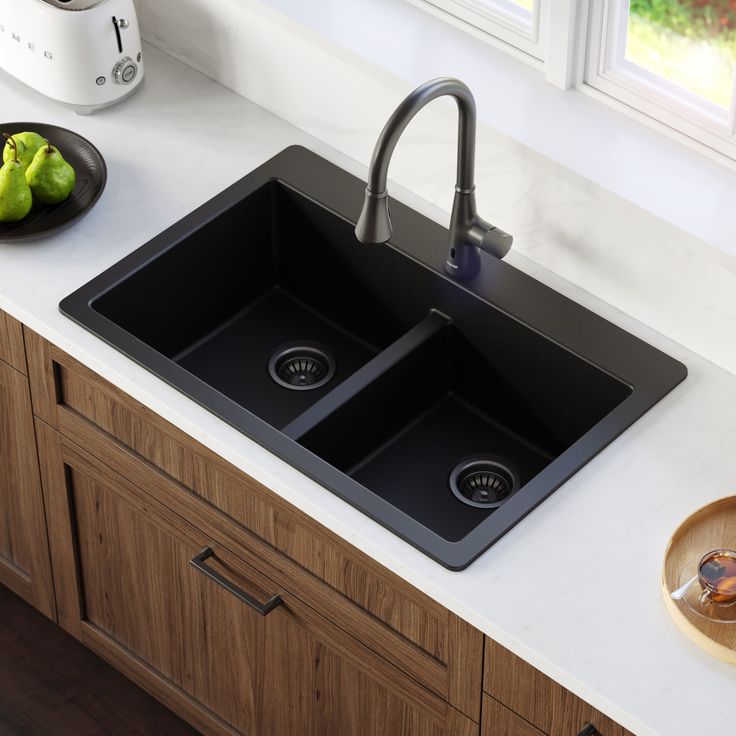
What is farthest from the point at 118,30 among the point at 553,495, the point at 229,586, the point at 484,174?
the point at 553,495

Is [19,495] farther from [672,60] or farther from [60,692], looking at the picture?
[672,60]

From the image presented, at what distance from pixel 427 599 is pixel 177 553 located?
0.54m

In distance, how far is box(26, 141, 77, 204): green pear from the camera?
228cm

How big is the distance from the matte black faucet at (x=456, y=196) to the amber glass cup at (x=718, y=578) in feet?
1.82

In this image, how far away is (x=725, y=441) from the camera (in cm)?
201

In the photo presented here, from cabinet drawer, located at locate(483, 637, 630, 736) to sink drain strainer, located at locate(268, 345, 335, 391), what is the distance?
2.08 feet

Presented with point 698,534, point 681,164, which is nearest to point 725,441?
point 698,534

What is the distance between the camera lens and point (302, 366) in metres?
2.40

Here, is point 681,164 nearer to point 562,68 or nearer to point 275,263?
point 562,68

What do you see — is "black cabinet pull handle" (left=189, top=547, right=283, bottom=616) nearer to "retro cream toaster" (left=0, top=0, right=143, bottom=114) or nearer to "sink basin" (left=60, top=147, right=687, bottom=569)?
"sink basin" (left=60, top=147, right=687, bottom=569)

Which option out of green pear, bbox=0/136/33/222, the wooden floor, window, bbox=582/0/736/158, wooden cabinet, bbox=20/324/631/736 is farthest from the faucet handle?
the wooden floor

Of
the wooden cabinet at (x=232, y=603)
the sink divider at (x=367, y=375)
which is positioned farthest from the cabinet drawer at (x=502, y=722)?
the sink divider at (x=367, y=375)

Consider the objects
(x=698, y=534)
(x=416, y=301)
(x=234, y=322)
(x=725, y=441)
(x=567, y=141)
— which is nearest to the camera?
(x=698, y=534)

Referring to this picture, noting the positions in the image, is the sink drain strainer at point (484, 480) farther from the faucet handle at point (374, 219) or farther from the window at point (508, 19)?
the window at point (508, 19)
